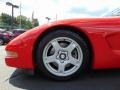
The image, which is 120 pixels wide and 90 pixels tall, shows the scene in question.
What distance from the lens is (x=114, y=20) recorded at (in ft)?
12.4

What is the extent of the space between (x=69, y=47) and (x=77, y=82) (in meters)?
0.48

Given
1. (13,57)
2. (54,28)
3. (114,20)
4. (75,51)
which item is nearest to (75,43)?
(75,51)

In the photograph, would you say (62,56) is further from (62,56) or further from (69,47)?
(69,47)

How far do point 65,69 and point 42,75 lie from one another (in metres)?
0.39

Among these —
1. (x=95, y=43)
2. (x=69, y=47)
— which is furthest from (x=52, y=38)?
(x=95, y=43)

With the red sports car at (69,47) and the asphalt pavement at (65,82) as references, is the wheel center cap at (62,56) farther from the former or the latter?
the asphalt pavement at (65,82)

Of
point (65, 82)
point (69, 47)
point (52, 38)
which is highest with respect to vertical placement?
point (52, 38)

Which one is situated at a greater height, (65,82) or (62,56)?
(62,56)

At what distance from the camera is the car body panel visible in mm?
3703

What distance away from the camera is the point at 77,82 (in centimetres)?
368

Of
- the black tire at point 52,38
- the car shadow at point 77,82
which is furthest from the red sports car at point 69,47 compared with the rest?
the car shadow at point 77,82

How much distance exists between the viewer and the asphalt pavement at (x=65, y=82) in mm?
3443

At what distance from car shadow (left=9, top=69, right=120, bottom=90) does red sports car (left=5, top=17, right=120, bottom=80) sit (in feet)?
0.45

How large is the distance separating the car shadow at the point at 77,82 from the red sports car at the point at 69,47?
0.45 ft
